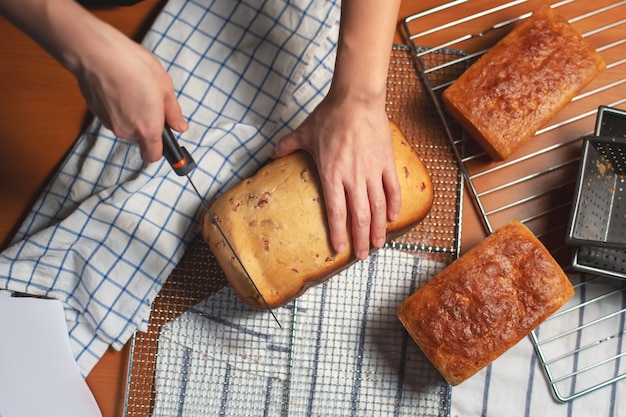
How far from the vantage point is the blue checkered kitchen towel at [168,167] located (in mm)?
A: 1318

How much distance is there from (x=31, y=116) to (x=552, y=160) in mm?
1217

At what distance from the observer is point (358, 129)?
1.13 m

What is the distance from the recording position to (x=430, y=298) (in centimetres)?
124

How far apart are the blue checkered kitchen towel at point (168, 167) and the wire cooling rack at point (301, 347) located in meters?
0.08

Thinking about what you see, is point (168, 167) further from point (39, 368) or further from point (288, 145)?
point (39, 368)

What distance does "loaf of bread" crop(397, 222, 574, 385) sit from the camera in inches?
48.1

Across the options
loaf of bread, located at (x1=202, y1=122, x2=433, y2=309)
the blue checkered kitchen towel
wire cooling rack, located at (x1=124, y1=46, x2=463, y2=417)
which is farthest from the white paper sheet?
loaf of bread, located at (x1=202, y1=122, x2=433, y2=309)

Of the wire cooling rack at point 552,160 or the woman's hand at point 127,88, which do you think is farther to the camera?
the wire cooling rack at point 552,160

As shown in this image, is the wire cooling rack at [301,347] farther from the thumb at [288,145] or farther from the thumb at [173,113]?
the thumb at [173,113]

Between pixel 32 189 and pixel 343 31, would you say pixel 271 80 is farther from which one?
pixel 32 189

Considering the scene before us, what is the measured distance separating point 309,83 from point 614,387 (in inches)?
38.2

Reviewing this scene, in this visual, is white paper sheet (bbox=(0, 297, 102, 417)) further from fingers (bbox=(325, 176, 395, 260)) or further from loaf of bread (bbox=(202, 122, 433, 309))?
fingers (bbox=(325, 176, 395, 260))

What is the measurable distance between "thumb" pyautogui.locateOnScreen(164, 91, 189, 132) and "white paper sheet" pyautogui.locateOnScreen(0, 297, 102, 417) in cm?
58

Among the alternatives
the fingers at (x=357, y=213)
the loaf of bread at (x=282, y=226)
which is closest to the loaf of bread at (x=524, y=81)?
the loaf of bread at (x=282, y=226)
